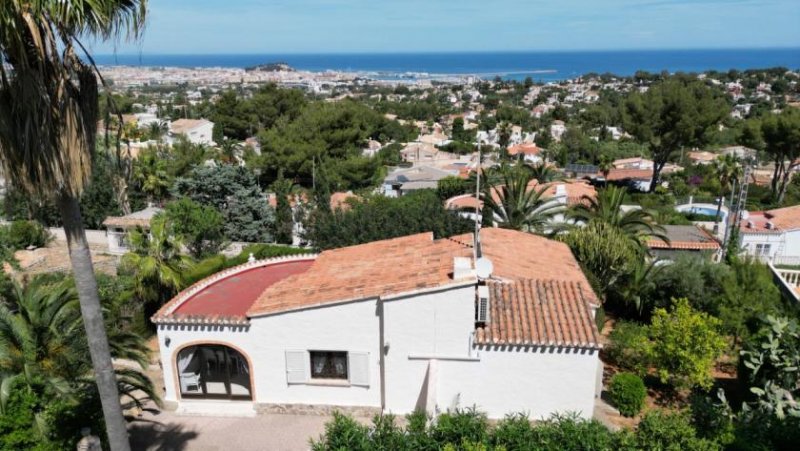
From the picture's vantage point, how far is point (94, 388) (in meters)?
11.2

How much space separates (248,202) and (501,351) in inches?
907

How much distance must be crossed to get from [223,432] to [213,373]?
8.25ft

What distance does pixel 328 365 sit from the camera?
13.6 meters

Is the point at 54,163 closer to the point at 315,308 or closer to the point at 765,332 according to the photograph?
the point at 315,308

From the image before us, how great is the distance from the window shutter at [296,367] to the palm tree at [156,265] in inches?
281

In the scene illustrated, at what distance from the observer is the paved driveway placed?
12.7 m

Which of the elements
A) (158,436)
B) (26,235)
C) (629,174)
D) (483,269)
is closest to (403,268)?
(483,269)

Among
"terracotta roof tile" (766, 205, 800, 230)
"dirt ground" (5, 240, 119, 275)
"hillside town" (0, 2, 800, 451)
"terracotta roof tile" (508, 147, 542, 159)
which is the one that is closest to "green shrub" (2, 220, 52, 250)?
"dirt ground" (5, 240, 119, 275)

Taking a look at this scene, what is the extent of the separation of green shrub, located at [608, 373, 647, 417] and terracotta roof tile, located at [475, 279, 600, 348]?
200 centimetres

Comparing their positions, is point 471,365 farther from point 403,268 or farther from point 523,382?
point 403,268

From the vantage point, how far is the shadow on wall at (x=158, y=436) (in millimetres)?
12703

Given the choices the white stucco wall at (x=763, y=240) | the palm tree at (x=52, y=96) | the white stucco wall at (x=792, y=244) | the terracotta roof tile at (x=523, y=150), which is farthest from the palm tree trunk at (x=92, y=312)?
the terracotta roof tile at (x=523, y=150)

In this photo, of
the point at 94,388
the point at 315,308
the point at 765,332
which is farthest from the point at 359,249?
the point at 765,332

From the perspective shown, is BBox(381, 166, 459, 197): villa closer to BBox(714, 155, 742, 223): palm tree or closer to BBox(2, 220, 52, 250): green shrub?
BBox(714, 155, 742, 223): palm tree
